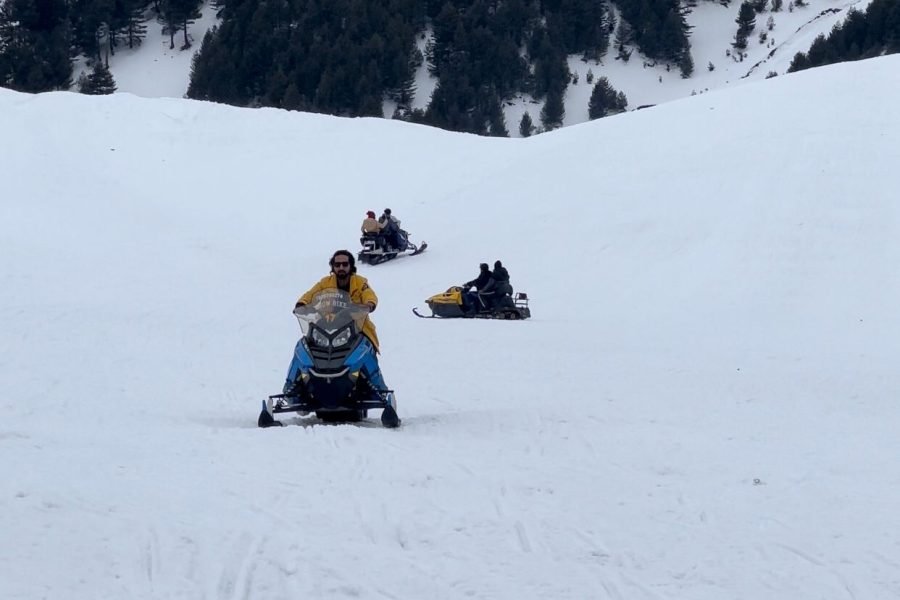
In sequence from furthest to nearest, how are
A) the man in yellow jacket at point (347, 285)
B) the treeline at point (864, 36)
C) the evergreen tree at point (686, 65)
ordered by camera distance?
the evergreen tree at point (686, 65) < the treeline at point (864, 36) < the man in yellow jacket at point (347, 285)

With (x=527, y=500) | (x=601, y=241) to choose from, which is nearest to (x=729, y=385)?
(x=527, y=500)

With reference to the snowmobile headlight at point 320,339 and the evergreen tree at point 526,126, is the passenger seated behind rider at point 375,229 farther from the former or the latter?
the evergreen tree at point 526,126

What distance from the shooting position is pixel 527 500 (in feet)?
19.2

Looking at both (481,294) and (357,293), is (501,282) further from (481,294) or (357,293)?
(357,293)

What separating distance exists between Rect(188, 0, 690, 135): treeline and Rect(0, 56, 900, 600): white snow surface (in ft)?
121

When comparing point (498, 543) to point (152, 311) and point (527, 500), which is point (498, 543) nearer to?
point (527, 500)

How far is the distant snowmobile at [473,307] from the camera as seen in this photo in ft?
60.3

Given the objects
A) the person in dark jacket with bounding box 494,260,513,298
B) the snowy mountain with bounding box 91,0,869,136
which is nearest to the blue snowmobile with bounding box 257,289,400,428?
the person in dark jacket with bounding box 494,260,513,298

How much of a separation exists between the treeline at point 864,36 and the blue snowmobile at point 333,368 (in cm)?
6494

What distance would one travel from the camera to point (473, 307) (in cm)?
1864

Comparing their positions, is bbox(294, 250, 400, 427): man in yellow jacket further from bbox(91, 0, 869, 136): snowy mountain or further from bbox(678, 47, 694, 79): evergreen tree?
bbox(678, 47, 694, 79): evergreen tree

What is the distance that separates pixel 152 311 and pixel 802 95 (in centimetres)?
2165

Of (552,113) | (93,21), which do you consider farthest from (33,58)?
(552,113)

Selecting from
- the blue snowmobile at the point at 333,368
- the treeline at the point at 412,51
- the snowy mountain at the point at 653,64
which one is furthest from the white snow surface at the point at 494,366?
the snowy mountain at the point at 653,64
